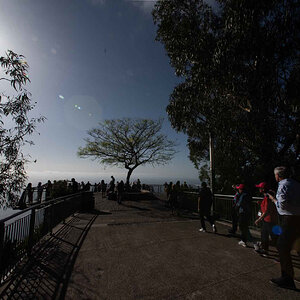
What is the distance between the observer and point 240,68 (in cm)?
673

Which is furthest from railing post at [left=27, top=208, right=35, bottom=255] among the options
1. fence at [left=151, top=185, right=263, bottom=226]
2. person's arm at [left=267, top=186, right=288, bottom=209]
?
fence at [left=151, top=185, right=263, bottom=226]

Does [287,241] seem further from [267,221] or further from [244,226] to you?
[244,226]

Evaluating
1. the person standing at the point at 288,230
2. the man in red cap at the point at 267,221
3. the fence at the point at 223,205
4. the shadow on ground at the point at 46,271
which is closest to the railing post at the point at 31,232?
the shadow on ground at the point at 46,271

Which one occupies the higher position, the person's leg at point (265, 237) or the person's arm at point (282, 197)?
the person's arm at point (282, 197)

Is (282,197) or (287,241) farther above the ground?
(282,197)

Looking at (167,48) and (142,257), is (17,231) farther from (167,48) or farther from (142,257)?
(167,48)

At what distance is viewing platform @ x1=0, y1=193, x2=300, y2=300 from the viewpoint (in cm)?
267

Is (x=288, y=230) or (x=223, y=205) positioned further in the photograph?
(x=223, y=205)

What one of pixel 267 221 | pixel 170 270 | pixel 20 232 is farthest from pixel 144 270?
pixel 267 221

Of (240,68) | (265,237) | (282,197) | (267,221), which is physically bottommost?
(265,237)

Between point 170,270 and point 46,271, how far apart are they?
2416 millimetres

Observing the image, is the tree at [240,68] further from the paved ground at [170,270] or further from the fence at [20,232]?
the fence at [20,232]

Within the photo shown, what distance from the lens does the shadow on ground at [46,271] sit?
2669 mm

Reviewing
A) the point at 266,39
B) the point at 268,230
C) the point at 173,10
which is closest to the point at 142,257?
the point at 268,230
